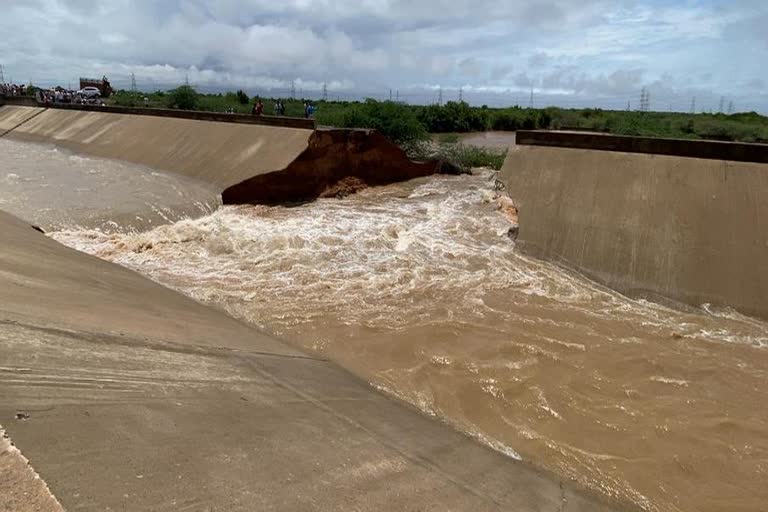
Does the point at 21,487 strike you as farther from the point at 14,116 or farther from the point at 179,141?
the point at 14,116

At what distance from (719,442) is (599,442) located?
1.15 meters

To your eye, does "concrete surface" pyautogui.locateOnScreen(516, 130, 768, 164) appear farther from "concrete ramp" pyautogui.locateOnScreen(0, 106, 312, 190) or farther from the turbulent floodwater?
the turbulent floodwater

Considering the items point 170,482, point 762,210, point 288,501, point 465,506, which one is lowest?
point 465,506

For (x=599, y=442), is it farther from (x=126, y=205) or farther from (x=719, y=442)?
(x=126, y=205)

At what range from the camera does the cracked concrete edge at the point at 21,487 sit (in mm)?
1919

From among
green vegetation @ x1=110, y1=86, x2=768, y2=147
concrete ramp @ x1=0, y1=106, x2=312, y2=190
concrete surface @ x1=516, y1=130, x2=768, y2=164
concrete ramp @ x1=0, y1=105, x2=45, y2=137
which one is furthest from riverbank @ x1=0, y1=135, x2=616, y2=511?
concrete ramp @ x1=0, y1=105, x2=45, y2=137

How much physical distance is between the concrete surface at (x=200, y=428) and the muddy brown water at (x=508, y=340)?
1.00 metres

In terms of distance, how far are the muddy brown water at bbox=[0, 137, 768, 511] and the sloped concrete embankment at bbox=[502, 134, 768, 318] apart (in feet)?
1.44

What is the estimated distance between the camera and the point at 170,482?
235 centimetres

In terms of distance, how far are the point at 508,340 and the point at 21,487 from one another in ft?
18.7

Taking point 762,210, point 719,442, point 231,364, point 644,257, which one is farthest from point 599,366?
point 762,210

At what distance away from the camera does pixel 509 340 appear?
696cm

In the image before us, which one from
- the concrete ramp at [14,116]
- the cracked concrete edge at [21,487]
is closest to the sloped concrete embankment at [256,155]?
the concrete ramp at [14,116]

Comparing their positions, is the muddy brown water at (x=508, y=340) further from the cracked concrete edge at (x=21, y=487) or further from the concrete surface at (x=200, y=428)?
the cracked concrete edge at (x=21, y=487)
